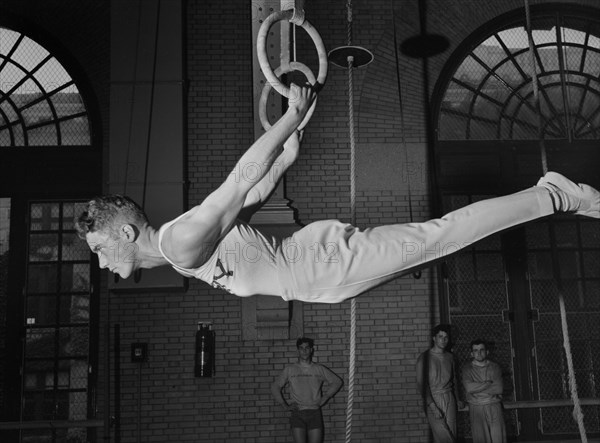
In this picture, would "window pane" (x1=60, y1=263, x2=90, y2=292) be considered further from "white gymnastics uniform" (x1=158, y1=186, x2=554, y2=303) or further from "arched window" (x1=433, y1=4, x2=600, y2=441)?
"white gymnastics uniform" (x1=158, y1=186, x2=554, y2=303)

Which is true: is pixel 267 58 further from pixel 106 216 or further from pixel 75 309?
pixel 75 309

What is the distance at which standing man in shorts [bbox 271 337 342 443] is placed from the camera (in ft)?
20.7

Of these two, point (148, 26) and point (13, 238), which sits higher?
point (148, 26)

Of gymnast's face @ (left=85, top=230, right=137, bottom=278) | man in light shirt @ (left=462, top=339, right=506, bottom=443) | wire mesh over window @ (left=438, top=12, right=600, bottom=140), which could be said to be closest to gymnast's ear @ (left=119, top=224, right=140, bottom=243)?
gymnast's face @ (left=85, top=230, right=137, bottom=278)

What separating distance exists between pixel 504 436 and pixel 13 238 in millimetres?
5442

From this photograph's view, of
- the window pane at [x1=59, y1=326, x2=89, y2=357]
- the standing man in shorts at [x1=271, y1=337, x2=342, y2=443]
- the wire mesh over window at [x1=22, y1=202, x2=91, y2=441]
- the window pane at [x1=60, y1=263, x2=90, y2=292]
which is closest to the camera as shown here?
the standing man in shorts at [x1=271, y1=337, x2=342, y2=443]

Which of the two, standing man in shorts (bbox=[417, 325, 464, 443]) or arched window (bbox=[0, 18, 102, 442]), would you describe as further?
arched window (bbox=[0, 18, 102, 442])

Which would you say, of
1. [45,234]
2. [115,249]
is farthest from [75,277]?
[115,249]

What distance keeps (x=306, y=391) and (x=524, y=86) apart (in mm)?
4402

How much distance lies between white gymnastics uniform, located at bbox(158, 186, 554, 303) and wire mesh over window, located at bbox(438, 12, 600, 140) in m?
5.15

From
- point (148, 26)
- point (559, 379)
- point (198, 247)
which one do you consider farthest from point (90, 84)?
point (559, 379)

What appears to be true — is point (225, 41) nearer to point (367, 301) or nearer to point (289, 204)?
point (289, 204)

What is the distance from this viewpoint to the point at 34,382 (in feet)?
23.6

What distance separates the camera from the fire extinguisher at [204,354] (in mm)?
6758
